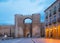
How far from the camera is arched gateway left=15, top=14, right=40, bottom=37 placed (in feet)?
202

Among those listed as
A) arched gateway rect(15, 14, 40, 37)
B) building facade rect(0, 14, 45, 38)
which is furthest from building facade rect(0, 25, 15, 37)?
arched gateway rect(15, 14, 40, 37)

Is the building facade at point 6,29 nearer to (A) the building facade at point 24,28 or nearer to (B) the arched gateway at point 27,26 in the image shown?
(A) the building facade at point 24,28

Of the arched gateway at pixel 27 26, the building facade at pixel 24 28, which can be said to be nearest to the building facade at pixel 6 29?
the building facade at pixel 24 28

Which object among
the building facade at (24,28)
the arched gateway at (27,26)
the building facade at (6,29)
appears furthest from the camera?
the building facade at (6,29)

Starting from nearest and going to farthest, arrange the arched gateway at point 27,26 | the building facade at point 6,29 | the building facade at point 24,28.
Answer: the arched gateway at point 27,26, the building facade at point 24,28, the building facade at point 6,29

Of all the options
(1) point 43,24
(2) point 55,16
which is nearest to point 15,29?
(1) point 43,24

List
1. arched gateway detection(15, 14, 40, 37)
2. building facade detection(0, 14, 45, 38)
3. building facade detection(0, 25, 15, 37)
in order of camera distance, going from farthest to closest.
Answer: building facade detection(0, 25, 15, 37) < building facade detection(0, 14, 45, 38) < arched gateway detection(15, 14, 40, 37)

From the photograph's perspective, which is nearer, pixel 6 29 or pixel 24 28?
pixel 24 28

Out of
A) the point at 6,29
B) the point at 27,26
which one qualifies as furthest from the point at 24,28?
the point at 6,29

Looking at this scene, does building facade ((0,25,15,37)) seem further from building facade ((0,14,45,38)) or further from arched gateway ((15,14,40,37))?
arched gateway ((15,14,40,37))

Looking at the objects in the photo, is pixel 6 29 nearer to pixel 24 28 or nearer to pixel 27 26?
pixel 24 28

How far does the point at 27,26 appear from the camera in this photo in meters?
64.2

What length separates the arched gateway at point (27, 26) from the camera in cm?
6171

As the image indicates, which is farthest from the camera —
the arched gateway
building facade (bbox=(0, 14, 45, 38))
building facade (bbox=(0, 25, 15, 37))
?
building facade (bbox=(0, 25, 15, 37))
